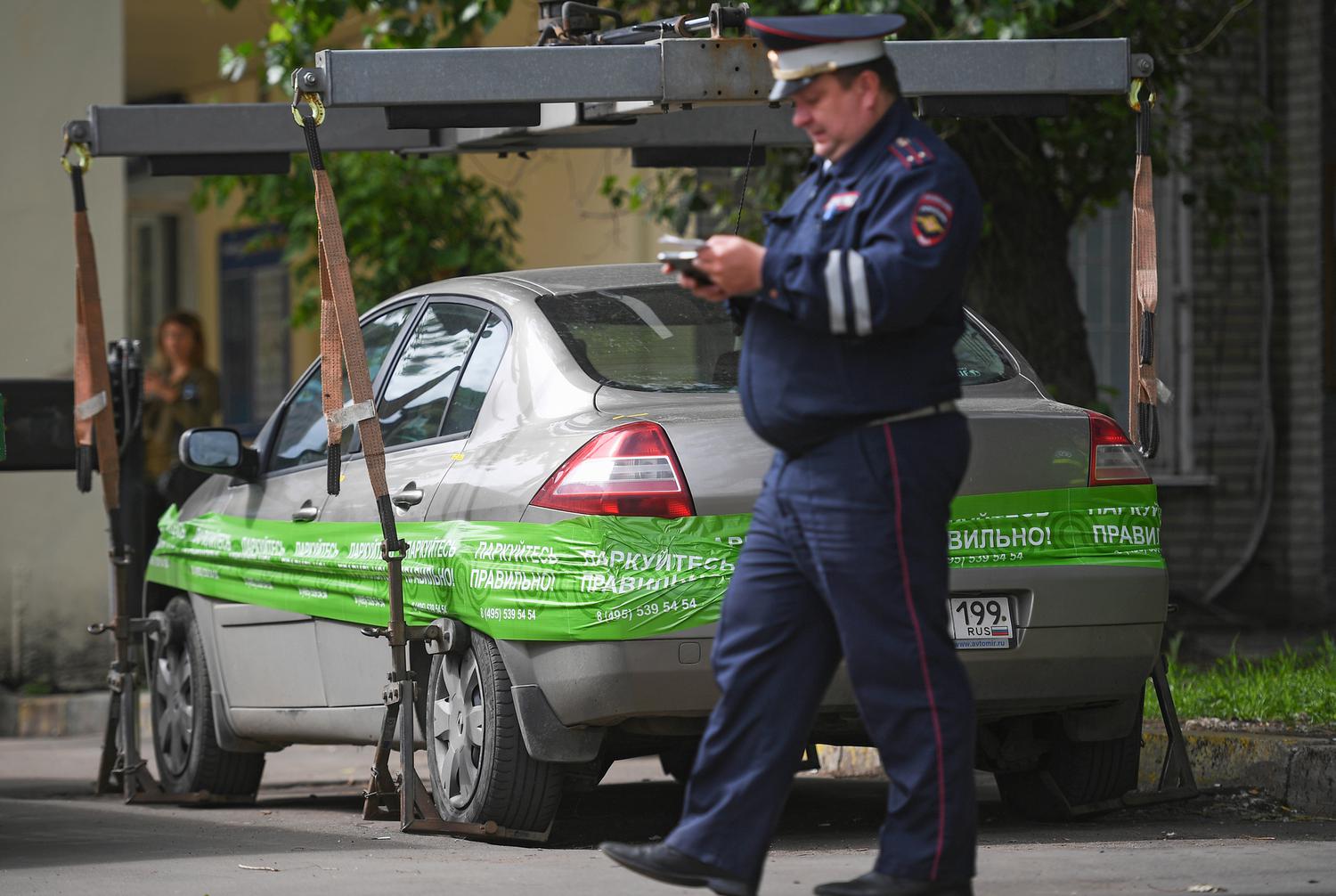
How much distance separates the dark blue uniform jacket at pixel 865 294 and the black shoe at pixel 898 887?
825 millimetres

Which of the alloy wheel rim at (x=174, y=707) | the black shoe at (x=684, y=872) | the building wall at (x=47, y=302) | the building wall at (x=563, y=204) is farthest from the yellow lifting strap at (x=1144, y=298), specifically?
the building wall at (x=563, y=204)

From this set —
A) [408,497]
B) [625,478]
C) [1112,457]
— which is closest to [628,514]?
[625,478]

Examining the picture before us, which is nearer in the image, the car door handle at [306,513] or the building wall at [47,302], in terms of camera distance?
the car door handle at [306,513]

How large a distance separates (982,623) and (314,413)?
2578mm

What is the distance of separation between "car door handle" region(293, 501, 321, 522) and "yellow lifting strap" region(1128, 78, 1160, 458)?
246cm

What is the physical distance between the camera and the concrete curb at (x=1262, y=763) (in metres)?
6.57

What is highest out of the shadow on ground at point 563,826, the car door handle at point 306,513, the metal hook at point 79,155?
the metal hook at point 79,155

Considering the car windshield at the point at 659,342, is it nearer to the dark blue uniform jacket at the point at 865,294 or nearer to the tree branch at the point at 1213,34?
the dark blue uniform jacket at the point at 865,294

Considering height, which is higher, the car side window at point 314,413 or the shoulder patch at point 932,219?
the shoulder patch at point 932,219

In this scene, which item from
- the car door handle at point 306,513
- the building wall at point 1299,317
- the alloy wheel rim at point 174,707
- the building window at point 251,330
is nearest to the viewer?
the car door handle at point 306,513

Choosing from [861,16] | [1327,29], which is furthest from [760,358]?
[1327,29]

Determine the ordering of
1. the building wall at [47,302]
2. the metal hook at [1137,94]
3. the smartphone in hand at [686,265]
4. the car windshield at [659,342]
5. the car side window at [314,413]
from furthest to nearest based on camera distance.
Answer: the building wall at [47,302]
the car side window at [314,413]
the metal hook at [1137,94]
the car windshield at [659,342]
the smartphone in hand at [686,265]

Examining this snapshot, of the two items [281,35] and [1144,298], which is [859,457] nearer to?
[1144,298]

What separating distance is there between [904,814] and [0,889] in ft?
7.59
